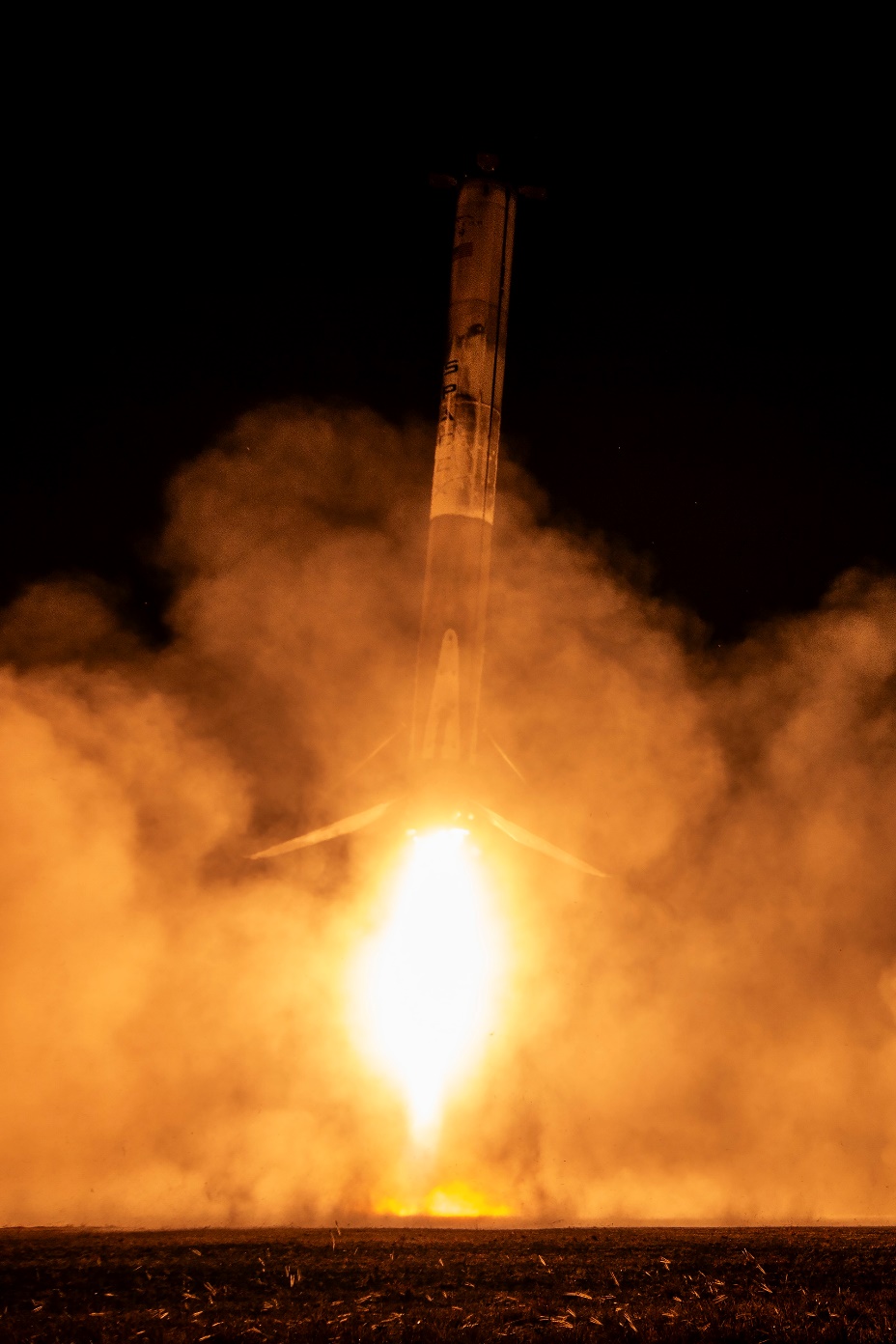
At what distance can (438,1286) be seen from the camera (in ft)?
20.6

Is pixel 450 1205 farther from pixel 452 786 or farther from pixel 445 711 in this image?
pixel 445 711

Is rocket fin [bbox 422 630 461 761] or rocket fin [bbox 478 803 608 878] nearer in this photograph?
rocket fin [bbox 422 630 461 761]

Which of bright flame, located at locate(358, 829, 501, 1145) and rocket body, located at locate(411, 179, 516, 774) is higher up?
rocket body, located at locate(411, 179, 516, 774)

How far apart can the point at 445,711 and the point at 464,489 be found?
209cm

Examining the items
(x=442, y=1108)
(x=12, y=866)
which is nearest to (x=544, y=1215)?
(x=442, y=1108)

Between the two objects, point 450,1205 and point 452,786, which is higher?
point 452,786

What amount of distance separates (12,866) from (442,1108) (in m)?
4.62

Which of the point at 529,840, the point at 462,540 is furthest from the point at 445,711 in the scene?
the point at 529,840

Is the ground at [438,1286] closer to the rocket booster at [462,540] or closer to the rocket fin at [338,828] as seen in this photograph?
the rocket booster at [462,540]

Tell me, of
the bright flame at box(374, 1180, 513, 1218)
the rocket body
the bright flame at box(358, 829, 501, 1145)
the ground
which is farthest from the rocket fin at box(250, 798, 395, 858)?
the ground

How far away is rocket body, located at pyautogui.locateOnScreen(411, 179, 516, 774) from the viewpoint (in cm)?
985

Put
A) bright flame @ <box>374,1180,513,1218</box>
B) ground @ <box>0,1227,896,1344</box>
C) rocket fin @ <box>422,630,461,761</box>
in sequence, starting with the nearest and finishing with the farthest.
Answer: ground @ <box>0,1227,896,1344</box>, bright flame @ <box>374,1180,513,1218</box>, rocket fin @ <box>422,630,461,761</box>

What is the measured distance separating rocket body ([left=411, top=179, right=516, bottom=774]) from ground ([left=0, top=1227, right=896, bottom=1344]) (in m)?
3.86

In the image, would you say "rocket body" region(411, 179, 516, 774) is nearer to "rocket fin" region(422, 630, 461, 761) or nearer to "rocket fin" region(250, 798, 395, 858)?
"rocket fin" region(422, 630, 461, 761)
